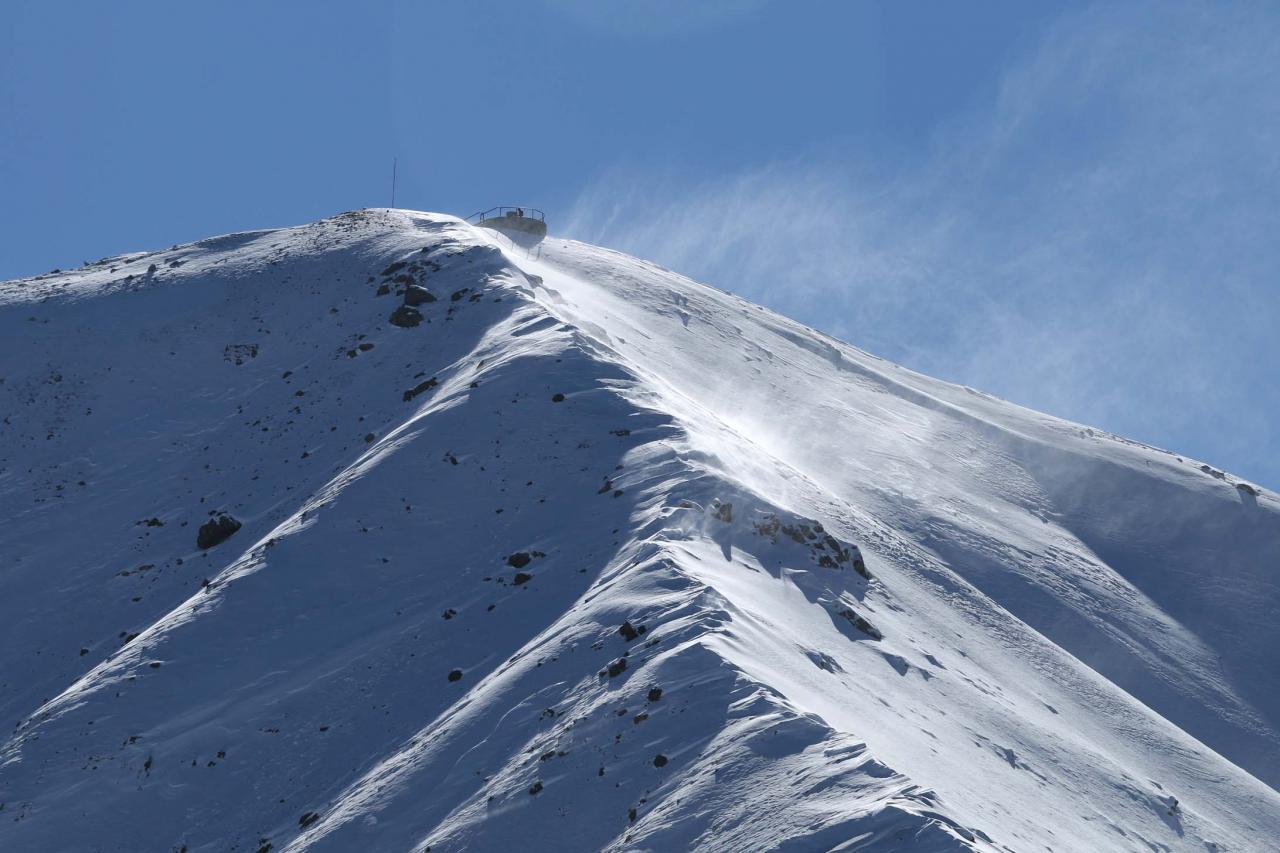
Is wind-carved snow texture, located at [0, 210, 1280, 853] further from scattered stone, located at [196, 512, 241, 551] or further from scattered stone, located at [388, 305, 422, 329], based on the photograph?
scattered stone, located at [388, 305, 422, 329]

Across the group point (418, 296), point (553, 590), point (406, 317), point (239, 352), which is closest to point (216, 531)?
point (553, 590)

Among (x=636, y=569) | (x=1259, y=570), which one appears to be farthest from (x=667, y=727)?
(x=1259, y=570)

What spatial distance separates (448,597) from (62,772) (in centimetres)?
957

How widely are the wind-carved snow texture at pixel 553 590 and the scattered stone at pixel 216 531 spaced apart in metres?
0.10

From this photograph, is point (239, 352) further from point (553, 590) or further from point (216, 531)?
point (553, 590)

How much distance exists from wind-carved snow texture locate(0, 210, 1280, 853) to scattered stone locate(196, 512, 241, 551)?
0.10m

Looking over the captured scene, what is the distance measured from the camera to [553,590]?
30656 mm

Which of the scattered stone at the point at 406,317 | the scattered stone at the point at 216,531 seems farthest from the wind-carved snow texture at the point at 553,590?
the scattered stone at the point at 406,317

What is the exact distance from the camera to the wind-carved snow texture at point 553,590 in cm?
2405

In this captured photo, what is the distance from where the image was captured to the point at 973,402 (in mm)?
69562

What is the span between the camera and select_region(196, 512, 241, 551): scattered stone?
3778 cm

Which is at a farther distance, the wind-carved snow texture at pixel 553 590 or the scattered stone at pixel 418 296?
the scattered stone at pixel 418 296

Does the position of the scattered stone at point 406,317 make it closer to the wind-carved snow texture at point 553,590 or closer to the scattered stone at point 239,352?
the wind-carved snow texture at point 553,590

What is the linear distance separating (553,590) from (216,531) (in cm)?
1286
